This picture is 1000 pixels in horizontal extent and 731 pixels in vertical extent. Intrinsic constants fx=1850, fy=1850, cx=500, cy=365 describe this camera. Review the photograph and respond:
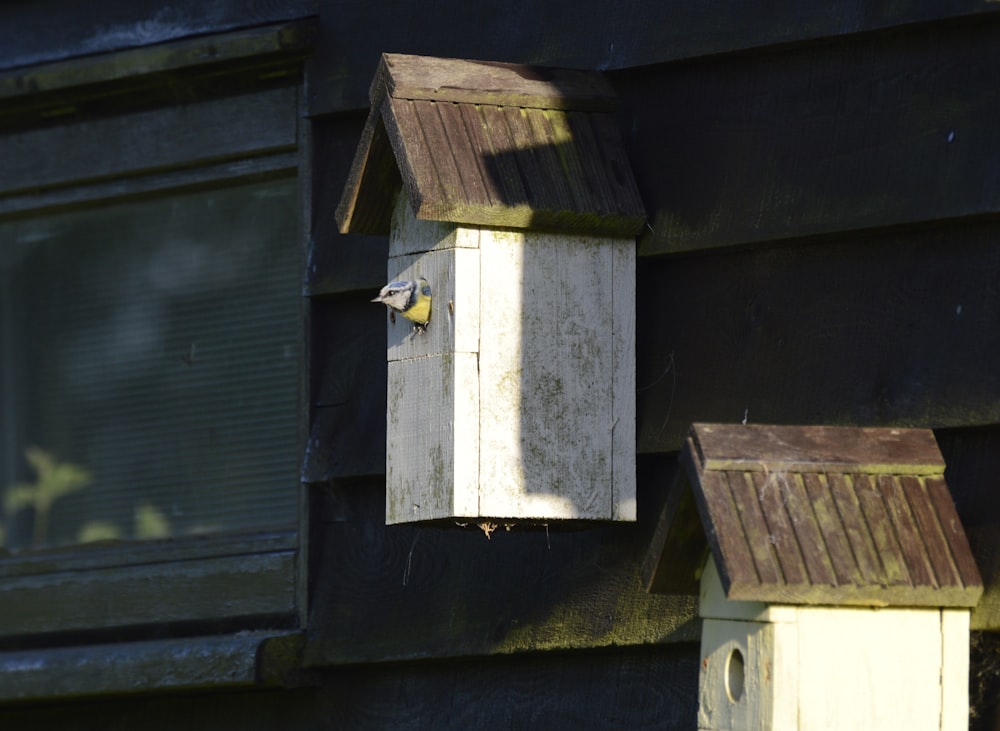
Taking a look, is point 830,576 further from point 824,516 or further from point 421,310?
point 421,310

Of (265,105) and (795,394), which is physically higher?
(265,105)

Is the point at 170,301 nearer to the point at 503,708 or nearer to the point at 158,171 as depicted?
the point at 158,171

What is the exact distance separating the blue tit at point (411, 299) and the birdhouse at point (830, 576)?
0.57m

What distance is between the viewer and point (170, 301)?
3816 mm

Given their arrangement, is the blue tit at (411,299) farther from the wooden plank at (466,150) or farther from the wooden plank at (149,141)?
the wooden plank at (149,141)

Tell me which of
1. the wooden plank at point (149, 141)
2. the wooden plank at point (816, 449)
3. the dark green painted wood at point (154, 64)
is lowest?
the wooden plank at point (816, 449)

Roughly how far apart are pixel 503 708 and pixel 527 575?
24cm

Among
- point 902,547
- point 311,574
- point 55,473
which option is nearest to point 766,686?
point 902,547

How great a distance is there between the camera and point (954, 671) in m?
2.29

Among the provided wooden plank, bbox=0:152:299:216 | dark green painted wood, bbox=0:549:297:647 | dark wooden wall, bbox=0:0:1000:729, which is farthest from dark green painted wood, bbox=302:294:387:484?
wooden plank, bbox=0:152:299:216

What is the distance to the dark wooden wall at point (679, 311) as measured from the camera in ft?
8.30

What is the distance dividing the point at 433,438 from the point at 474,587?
502 millimetres

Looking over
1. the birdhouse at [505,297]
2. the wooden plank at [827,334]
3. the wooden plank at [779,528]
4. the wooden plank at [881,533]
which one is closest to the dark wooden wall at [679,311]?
the wooden plank at [827,334]

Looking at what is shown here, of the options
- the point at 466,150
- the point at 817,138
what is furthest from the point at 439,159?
the point at 817,138
